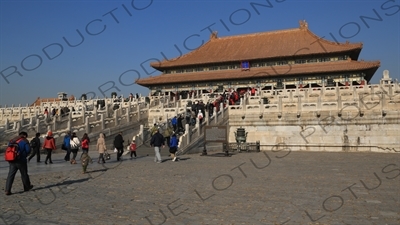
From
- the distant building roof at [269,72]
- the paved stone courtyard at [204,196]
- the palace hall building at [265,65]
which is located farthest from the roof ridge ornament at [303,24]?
the paved stone courtyard at [204,196]

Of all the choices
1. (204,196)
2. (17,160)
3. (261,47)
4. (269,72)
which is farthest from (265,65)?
(17,160)

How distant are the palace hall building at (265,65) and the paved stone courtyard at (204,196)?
26.3 meters

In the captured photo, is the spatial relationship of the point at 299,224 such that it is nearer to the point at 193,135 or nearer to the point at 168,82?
the point at 193,135

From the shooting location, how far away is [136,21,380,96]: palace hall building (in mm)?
38247

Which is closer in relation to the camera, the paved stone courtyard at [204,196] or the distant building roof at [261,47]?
the paved stone courtyard at [204,196]

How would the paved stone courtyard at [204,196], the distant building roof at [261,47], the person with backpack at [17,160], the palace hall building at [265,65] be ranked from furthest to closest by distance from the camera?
the distant building roof at [261,47], the palace hall building at [265,65], the person with backpack at [17,160], the paved stone courtyard at [204,196]

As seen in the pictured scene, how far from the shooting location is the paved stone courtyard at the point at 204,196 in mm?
6754

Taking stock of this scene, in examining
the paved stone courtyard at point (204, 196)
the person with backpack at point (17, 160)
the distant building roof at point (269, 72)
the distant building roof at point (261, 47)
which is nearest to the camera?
the paved stone courtyard at point (204, 196)

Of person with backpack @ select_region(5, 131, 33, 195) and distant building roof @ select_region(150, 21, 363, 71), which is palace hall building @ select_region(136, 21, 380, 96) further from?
person with backpack @ select_region(5, 131, 33, 195)

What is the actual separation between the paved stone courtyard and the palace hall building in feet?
86.2

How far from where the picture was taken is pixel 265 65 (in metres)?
42.4

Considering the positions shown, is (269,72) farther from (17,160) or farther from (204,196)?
(17,160)

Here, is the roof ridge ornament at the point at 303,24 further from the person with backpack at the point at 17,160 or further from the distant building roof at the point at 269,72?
the person with backpack at the point at 17,160

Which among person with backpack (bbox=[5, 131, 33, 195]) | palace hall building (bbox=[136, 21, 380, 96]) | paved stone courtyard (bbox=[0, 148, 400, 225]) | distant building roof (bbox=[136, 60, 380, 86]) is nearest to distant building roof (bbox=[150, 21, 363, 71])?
palace hall building (bbox=[136, 21, 380, 96])
